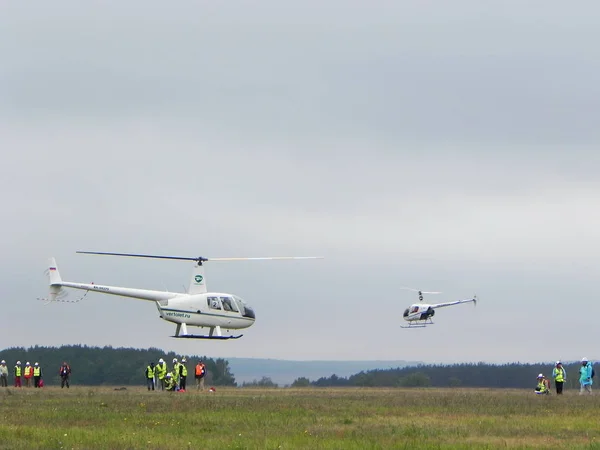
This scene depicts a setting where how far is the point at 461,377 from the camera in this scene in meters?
129

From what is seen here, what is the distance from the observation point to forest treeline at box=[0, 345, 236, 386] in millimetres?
123125

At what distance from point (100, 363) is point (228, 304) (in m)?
58.6

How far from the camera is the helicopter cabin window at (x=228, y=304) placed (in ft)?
252

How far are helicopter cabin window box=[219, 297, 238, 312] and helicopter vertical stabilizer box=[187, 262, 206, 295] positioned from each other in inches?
57.8

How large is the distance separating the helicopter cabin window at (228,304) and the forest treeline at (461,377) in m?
17.9

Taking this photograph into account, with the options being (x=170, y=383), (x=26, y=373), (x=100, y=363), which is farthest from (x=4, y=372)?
(x=100, y=363)

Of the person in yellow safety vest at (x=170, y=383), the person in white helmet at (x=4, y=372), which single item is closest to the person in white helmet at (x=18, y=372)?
the person in white helmet at (x=4, y=372)

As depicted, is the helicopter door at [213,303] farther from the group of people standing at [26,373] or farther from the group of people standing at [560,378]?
the group of people standing at [560,378]

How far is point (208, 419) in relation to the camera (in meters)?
39.0

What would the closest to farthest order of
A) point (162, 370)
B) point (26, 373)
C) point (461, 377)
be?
point (162, 370)
point (26, 373)
point (461, 377)

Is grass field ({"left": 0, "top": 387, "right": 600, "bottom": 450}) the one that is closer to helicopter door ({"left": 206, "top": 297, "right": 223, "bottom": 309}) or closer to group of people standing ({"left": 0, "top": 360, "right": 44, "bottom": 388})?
helicopter door ({"left": 206, "top": 297, "right": 223, "bottom": 309})

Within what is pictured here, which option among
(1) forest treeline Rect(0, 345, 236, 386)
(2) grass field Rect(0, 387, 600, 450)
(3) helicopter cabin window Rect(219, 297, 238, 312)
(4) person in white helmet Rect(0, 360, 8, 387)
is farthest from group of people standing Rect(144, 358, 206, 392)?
(1) forest treeline Rect(0, 345, 236, 386)

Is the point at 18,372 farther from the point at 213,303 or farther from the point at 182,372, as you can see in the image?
the point at 182,372

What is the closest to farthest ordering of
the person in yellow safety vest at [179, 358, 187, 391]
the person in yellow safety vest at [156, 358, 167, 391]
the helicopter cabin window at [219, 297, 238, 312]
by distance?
the person in yellow safety vest at [179, 358, 187, 391] → the person in yellow safety vest at [156, 358, 167, 391] → the helicopter cabin window at [219, 297, 238, 312]
